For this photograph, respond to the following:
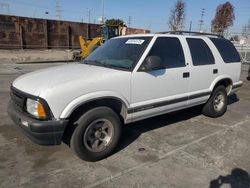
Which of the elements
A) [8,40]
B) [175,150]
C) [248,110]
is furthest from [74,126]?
[8,40]

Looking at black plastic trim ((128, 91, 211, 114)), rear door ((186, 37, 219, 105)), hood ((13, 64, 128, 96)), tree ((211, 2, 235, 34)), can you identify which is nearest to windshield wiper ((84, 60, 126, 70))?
hood ((13, 64, 128, 96))

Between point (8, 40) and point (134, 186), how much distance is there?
86.6ft

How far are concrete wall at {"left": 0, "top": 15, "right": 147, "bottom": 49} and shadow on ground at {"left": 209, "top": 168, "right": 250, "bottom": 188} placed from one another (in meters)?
26.6

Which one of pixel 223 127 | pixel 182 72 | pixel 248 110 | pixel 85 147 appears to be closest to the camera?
pixel 85 147

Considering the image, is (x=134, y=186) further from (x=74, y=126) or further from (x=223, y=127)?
(x=223, y=127)

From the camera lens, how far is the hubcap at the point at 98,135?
344cm

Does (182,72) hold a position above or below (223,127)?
above

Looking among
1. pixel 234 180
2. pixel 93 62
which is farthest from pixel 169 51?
pixel 234 180

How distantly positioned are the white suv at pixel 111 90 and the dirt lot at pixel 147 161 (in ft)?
1.10

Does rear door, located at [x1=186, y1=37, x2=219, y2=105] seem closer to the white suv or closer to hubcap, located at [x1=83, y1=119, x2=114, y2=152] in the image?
the white suv

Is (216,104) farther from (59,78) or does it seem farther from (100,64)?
(59,78)

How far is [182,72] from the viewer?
175 inches

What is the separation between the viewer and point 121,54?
4.11 metres

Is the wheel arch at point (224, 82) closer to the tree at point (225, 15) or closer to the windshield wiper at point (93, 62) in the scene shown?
the windshield wiper at point (93, 62)
